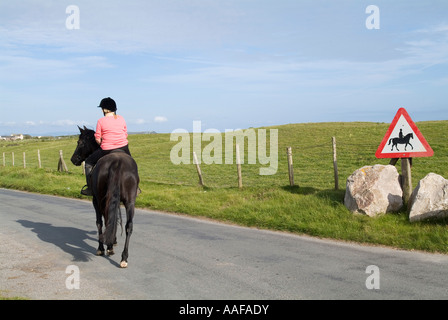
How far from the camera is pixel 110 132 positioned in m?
8.51

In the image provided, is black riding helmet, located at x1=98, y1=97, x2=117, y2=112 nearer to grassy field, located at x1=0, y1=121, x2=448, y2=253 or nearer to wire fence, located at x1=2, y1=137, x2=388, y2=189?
grassy field, located at x1=0, y1=121, x2=448, y2=253

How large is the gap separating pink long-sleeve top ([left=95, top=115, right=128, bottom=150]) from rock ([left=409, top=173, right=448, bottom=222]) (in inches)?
241

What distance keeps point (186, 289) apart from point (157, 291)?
1.27 feet

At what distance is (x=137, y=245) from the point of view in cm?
907

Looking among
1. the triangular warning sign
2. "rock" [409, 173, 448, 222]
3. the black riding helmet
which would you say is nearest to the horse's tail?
the black riding helmet

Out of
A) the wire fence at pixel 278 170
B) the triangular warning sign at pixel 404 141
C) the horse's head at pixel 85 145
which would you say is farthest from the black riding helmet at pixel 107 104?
the wire fence at pixel 278 170

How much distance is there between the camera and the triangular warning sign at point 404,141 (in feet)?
33.6

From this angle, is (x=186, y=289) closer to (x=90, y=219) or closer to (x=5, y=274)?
(x=5, y=274)

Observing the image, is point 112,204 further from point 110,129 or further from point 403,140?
point 403,140

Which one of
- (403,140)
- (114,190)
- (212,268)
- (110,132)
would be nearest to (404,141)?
(403,140)

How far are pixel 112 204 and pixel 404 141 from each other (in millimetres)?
6817

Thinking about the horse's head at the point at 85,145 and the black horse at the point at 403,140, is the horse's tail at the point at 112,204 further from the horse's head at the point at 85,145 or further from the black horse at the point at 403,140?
the black horse at the point at 403,140

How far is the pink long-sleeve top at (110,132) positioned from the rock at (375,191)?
5.34 meters
